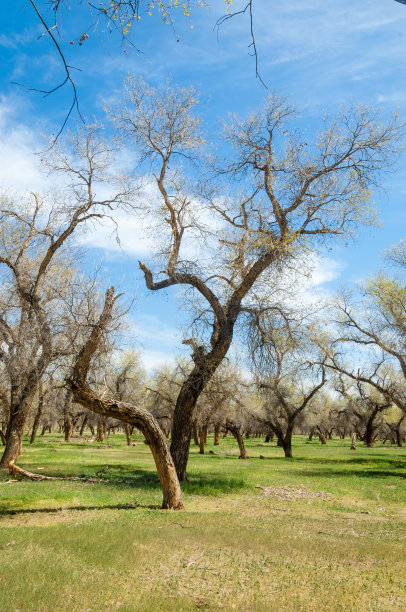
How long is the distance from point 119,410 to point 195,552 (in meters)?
5.19

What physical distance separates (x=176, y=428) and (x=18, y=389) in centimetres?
739

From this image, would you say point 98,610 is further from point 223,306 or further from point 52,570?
point 223,306

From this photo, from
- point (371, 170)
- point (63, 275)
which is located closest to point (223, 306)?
point (371, 170)

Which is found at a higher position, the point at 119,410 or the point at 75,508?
the point at 119,410

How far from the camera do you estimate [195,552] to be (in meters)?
8.65

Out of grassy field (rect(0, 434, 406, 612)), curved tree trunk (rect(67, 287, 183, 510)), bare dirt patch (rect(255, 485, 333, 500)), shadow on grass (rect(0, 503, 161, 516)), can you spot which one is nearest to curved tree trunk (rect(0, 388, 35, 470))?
grassy field (rect(0, 434, 406, 612))

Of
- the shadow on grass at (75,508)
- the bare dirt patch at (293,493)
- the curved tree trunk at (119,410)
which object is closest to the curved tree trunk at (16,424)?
the shadow on grass at (75,508)

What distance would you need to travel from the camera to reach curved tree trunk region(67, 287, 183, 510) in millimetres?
12695

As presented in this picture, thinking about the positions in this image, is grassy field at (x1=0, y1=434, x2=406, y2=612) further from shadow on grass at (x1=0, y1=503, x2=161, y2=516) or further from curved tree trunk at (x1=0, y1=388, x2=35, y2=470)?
curved tree trunk at (x1=0, y1=388, x2=35, y2=470)

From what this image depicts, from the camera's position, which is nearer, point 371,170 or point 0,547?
point 0,547

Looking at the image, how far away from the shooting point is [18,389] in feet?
63.6

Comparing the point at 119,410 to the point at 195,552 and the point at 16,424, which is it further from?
the point at 16,424

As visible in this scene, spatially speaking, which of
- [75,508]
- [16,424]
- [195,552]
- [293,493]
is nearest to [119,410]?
[75,508]

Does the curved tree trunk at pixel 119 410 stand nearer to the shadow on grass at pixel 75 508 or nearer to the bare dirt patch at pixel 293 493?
the shadow on grass at pixel 75 508
